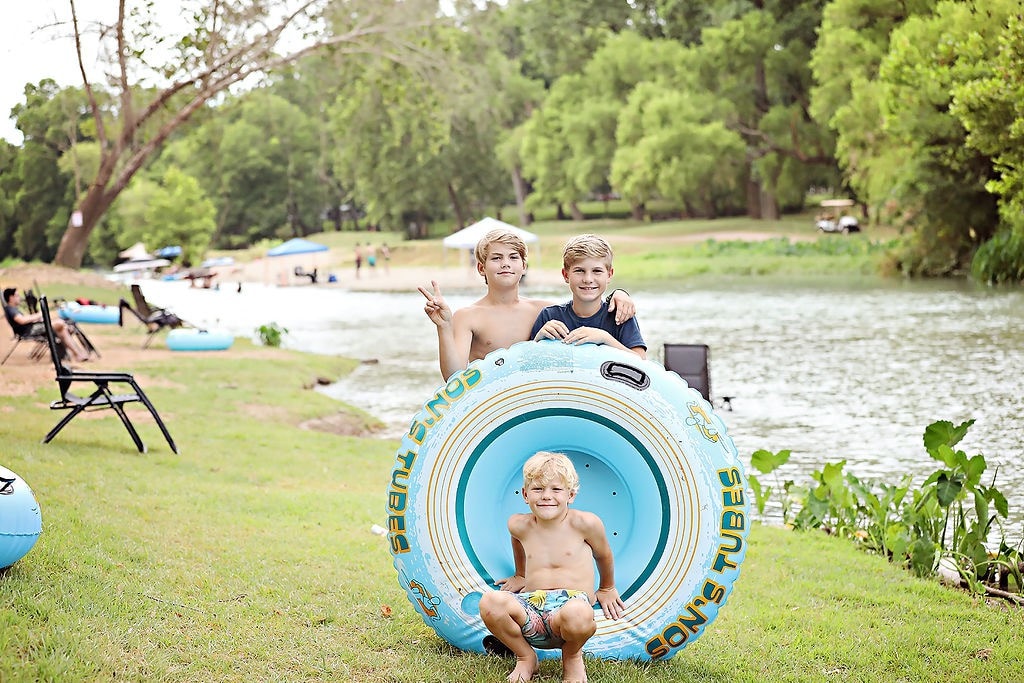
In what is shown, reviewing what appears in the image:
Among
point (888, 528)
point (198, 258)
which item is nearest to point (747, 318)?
point (888, 528)

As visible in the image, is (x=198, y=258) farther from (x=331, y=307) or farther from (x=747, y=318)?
(x=747, y=318)

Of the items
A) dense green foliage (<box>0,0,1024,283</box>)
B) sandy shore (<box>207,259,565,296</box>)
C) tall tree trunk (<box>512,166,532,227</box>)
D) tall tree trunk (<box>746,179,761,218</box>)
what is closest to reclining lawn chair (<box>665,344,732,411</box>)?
dense green foliage (<box>0,0,1024,283</box>)

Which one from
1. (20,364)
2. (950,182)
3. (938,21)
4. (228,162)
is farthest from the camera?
(228,162)

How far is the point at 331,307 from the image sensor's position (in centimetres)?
3222

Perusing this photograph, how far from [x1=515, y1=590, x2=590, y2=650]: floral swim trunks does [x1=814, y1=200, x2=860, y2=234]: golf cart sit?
42.7 m

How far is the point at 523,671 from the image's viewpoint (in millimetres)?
3826

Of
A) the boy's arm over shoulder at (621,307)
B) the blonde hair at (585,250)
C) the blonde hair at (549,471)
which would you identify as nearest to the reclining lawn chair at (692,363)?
the boy's arm over shoulder at (621,307)

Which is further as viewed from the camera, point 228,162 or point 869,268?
point 228,162

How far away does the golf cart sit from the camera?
45594mm

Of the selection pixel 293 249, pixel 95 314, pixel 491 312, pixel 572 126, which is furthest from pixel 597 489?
pixel 572 126

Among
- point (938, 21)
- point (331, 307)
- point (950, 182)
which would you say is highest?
point (938, 21)

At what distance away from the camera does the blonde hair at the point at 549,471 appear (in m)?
3.80

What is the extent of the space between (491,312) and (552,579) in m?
1.15

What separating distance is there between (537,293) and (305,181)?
49927mm
